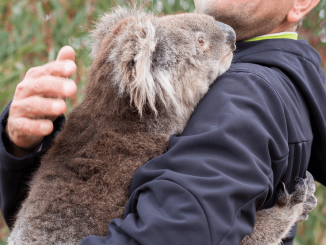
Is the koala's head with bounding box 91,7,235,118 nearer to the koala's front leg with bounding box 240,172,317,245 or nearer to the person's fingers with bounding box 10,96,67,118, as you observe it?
the person's fingers with bounding box 10,96,67,118

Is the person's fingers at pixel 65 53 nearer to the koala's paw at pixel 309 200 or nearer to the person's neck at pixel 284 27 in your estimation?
the person's neck at pixel 284 27

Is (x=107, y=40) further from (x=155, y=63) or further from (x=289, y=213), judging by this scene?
(x=289, y=213)

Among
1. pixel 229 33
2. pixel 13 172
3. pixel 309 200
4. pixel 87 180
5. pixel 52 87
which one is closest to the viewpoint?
pixel 52 87

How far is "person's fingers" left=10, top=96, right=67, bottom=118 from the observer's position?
88 cm

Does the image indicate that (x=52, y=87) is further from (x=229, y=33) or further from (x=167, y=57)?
(x=229, y=33)

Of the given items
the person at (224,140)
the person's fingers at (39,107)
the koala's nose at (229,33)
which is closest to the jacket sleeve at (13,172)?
the person at (224,140)

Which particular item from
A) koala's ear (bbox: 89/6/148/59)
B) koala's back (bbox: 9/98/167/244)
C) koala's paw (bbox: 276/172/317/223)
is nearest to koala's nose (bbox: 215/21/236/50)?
koala's ear (bbox: 89/6/148/59)

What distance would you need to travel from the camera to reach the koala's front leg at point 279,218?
1096 millimetres

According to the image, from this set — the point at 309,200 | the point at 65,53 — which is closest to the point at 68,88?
the point at 65,53

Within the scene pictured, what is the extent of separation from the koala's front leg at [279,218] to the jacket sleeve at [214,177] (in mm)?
305

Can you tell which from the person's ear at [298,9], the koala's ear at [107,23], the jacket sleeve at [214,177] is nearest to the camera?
the jacket sleeve at [214,177]

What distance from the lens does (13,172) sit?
1113 mm

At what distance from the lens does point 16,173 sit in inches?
44.4

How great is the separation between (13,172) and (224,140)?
84 centimetres
